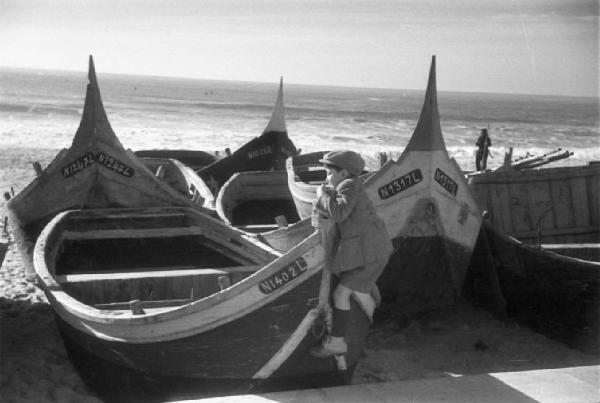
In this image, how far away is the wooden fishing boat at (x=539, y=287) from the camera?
666cm

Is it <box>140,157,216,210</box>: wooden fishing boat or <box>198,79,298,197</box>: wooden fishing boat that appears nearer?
<box>140,157,216,210</box>: wooden fishing boat

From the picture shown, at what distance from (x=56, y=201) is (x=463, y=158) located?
24.5 meters

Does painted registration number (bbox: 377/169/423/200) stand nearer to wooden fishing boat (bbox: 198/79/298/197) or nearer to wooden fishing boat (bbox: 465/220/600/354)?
wooden fishing boat (bbox: 465/220/600/354)

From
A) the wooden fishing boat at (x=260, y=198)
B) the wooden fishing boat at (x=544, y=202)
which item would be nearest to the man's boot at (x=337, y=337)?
the wooden fishing boat at (x=544, y=202)

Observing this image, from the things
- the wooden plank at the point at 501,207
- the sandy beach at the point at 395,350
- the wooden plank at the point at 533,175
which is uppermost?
the wooden plank at the point at 533,175

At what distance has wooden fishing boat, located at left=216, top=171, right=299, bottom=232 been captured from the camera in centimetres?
1095

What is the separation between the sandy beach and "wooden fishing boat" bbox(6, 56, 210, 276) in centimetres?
99

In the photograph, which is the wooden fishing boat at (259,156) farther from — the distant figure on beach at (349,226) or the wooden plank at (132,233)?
the distant figure on beach at (349,226)

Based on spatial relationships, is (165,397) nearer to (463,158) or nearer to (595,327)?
(595,327)

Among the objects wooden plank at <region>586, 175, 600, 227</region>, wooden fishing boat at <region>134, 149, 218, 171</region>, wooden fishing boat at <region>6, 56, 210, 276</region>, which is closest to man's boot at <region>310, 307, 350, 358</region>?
wooden fishing boat at <region>6, 56, 210, 276</region>

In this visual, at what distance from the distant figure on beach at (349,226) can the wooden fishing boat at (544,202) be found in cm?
541

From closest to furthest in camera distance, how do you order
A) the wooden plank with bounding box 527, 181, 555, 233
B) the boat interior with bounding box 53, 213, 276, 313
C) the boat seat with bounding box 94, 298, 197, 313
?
the boat seat with bounding box 94, 298, 197, 313 → the boat interior with bounding box 53, 213, 276, 313 → the wooden plank with bounding box 527, 181, 555, 233

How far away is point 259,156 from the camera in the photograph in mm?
13641

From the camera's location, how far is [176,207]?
8031mm
